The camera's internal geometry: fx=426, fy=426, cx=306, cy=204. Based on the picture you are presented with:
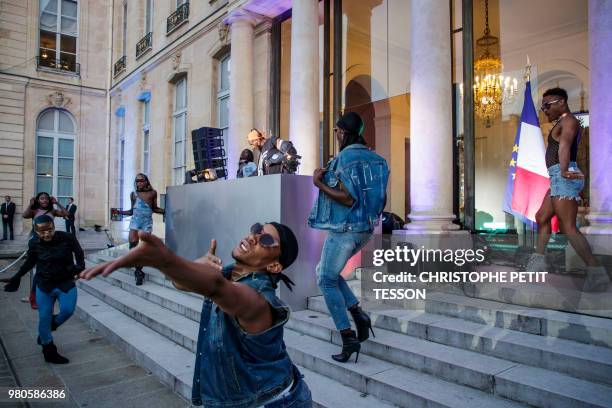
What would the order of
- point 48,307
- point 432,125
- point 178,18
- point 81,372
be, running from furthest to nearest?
point 178,18 → point 432,125 → point 48,307 → point 81,372

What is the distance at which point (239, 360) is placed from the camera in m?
1.59

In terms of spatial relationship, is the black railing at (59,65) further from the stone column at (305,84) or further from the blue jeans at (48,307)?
the blue jeans at (48,307)

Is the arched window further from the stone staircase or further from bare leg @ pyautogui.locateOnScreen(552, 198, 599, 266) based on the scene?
bare leg @ pyautogui.locateOnScreen(552, 198, 599, 266)

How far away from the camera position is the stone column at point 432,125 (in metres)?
5.59

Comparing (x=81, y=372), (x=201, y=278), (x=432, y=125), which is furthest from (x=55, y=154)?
(x=201, y=278)

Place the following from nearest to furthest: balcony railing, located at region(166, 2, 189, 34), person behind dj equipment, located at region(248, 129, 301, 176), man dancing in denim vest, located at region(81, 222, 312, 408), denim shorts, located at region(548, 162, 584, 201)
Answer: man dancing in denim vest, located at region(81, 222, 312, 408) → denim shorts, located at region(548, 162, 584, 201) → person behind dj equipment, located at region(248, 129, 301, 176) → balcony railing, located at region(166, 2, 189, 34)

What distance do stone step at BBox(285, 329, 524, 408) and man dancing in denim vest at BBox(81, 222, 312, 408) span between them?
1331 mm

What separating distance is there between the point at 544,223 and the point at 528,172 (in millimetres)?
1552

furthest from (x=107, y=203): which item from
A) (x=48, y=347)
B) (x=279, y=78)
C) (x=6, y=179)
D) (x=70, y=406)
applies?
(x=70, y=406)

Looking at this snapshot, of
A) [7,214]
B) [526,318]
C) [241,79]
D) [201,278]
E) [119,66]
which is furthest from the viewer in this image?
[119,66]

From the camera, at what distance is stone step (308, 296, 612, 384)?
2758mm

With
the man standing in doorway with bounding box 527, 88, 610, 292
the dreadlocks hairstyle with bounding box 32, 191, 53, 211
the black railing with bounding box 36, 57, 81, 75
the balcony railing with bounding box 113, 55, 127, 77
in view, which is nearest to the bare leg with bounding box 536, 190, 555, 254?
the man standing in doorway with bounding box 527, 88, 610, 292

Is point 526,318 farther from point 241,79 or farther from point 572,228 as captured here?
point 241,79

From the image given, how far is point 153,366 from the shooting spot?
4074 millimetres
